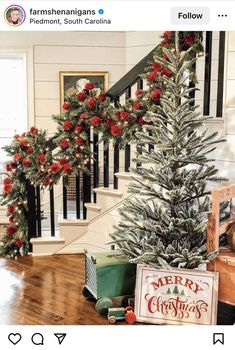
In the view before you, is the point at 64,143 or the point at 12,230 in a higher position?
the point at 64,143

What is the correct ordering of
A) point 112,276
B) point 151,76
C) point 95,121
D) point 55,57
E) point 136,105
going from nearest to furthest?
point 112,276
point 151,76
point 136,105
point 95,121
point 55,57

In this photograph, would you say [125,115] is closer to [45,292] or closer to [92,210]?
[92,210]

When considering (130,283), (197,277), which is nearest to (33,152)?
(130,283)

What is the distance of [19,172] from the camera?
2744mm

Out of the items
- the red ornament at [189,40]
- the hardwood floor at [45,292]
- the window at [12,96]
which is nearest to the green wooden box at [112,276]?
the hardwood floor at [45,292]

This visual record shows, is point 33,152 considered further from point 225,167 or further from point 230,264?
point 230,264

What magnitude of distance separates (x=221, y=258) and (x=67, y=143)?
123 centimetres

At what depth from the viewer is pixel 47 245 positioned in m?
2.75

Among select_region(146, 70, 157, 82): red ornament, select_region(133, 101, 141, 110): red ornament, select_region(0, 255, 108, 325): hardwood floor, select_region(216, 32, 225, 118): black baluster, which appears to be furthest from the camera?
select_region(133, 101, 141, 110): red ornament

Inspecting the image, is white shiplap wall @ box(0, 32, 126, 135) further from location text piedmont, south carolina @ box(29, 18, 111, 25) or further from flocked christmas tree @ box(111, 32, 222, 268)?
location text piedmont, south carolina @ box(29, 18, 111, 25)

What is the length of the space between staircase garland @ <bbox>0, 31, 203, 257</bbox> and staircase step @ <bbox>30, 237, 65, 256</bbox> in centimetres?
7
